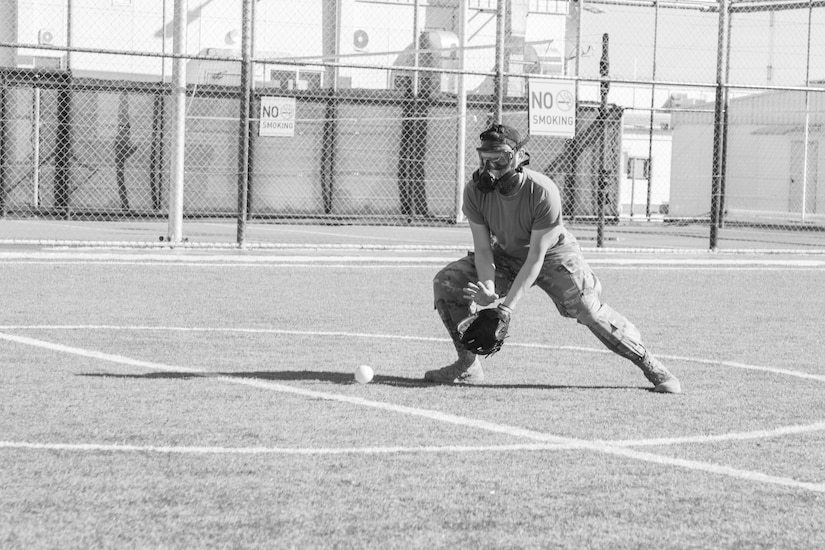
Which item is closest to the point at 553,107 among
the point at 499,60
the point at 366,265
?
the point at 499,60

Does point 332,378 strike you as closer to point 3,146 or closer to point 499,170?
point 499,170

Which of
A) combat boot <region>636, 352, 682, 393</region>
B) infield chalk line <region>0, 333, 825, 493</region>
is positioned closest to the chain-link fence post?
infield chalk line <region>0, 333, 825, 493</region>

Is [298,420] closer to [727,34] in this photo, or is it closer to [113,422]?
[113,422]

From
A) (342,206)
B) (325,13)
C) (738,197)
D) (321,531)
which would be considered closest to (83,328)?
(321,531)

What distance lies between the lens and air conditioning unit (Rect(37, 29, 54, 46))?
2858cm

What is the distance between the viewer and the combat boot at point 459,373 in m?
7.85

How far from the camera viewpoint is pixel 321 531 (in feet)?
14.5

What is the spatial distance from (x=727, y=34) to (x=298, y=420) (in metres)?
14.8

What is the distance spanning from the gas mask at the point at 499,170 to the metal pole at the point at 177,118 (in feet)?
35.6

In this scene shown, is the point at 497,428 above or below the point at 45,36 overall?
below

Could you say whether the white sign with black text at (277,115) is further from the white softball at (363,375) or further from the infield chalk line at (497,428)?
the white softball at (363,375)

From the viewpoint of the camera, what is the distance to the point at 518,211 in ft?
25.0

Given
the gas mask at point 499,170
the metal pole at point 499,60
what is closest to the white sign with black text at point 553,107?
the metal pole at point 499,60

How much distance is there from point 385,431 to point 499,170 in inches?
76.3
